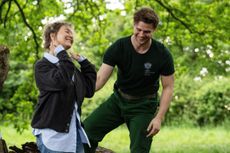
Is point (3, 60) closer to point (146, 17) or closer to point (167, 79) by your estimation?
point (146, 17)

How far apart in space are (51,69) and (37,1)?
6716mm

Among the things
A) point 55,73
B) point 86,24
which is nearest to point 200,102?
point 86,24

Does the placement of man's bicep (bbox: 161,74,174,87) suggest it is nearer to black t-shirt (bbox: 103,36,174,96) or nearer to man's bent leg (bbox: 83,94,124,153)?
black t-shirt (bbox: 103,36,174,96)

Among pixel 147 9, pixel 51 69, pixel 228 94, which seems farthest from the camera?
pixel 228 94

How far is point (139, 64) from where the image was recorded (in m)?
5.16

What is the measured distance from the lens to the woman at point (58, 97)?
13.2ft

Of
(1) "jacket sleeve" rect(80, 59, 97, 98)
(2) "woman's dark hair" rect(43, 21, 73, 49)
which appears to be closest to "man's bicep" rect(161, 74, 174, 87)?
(1) "jacket sleeve" rect(80, 59, 97, 98)

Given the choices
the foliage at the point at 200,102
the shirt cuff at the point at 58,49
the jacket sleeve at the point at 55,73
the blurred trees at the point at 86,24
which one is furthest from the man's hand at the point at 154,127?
the foliage at the point at 200,102

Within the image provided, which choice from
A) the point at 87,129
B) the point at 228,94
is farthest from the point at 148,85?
the point at 228,94

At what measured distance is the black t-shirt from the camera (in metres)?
5.16

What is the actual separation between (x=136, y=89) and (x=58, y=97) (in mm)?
1367

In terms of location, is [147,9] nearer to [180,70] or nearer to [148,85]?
[148,85]

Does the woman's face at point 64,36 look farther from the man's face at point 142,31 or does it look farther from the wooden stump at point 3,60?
the man's face at point 142,31

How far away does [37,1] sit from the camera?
10539 mm
